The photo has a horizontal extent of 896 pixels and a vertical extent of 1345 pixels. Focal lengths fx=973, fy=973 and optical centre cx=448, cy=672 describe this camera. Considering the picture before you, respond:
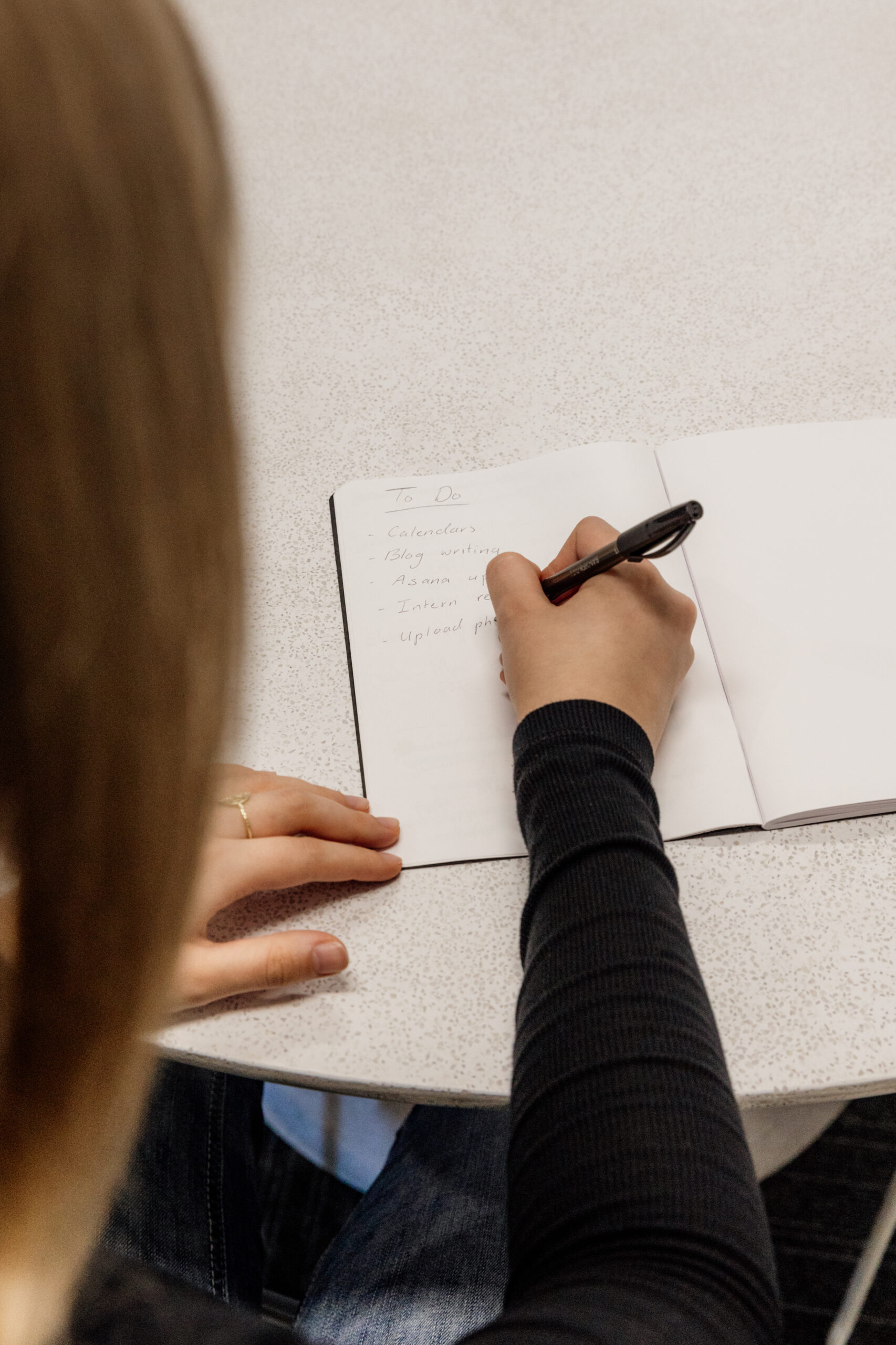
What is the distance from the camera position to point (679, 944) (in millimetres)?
461

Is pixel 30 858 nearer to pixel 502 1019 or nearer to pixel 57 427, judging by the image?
pixel 57 427

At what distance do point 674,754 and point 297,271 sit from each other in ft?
1.75

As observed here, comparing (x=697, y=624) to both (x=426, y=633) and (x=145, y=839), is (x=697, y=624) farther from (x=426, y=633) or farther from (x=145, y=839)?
(x=145, y=839)

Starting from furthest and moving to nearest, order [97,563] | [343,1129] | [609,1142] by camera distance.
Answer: [343,1129], [609,1142], [97,563]

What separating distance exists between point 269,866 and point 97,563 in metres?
0.26

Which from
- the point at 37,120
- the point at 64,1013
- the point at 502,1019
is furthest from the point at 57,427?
the point at 502,1019

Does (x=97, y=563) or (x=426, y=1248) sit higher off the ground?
(x=97, y=563)

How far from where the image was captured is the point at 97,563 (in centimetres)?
28

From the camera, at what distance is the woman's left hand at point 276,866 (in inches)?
18.7

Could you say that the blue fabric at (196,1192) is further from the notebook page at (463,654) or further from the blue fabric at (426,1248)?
the notebook page at (463,654)

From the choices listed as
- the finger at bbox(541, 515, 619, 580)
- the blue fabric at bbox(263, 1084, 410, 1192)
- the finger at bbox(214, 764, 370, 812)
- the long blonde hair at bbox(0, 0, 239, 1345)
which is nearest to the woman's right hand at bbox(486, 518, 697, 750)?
the finger at bbox(541, 515, 619, 580)

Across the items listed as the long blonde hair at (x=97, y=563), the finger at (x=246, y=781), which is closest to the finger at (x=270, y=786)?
the finger at (x=246, y=781)

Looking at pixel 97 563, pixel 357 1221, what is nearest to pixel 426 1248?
pixel 357 1221

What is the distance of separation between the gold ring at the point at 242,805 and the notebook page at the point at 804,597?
0.91 feet
